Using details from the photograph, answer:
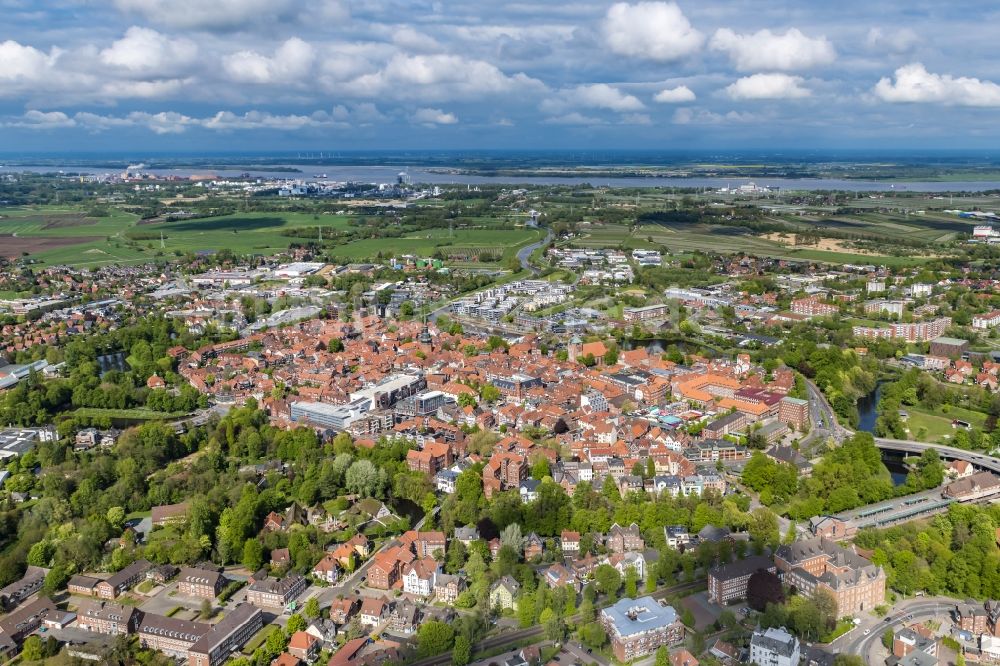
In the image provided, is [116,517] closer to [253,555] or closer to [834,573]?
[253,555]

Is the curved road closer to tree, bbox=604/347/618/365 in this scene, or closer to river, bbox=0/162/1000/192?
tree, bbox=604/347/618/365

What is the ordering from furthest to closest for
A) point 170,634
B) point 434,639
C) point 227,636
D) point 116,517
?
point 116,517, point 170,634, point 227,636, point 434,639

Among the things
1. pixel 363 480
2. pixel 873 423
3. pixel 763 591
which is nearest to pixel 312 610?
pixel 363 480

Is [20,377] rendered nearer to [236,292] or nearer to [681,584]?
[236,292]

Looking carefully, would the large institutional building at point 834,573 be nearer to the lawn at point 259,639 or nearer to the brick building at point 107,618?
the lawn at point 259,639

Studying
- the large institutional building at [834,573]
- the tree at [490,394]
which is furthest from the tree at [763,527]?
the tree at [490,394]

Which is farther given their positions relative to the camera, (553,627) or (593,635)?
(553,627)
